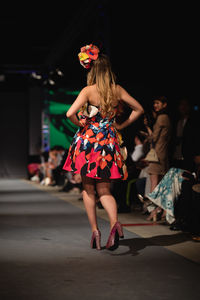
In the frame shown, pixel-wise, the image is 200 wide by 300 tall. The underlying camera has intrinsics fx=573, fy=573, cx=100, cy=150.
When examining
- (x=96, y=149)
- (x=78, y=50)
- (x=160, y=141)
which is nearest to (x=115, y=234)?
(x=96, y=149)

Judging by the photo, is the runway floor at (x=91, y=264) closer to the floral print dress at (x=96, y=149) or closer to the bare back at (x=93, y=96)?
the floral print dress at (x=96, y=149)

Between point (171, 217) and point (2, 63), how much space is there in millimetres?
13868

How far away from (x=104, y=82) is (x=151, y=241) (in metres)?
1.29

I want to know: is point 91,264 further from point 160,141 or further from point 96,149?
point 160,141

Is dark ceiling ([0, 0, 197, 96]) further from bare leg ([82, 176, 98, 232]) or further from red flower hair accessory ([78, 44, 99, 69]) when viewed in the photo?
bare leg ([82, 176, 98, 232])

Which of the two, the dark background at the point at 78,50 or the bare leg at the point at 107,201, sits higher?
the dark background at the point at 78,50

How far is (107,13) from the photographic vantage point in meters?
9.02

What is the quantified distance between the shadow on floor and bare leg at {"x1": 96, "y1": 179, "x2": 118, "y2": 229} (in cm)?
24

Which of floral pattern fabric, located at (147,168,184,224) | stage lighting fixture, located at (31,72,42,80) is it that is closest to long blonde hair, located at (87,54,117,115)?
floral pattern fabric, located at (147,168,184,224)

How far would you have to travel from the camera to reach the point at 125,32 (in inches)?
338

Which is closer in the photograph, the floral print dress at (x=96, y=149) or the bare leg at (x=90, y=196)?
the floral print dress at (x=96, y=149)

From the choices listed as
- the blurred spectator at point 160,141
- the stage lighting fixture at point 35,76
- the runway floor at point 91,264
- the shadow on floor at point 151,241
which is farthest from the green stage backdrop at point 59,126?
the shadow on floor at point 151,241

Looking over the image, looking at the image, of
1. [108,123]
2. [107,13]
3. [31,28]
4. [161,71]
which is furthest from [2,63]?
[108,123]

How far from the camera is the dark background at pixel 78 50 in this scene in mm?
7418
